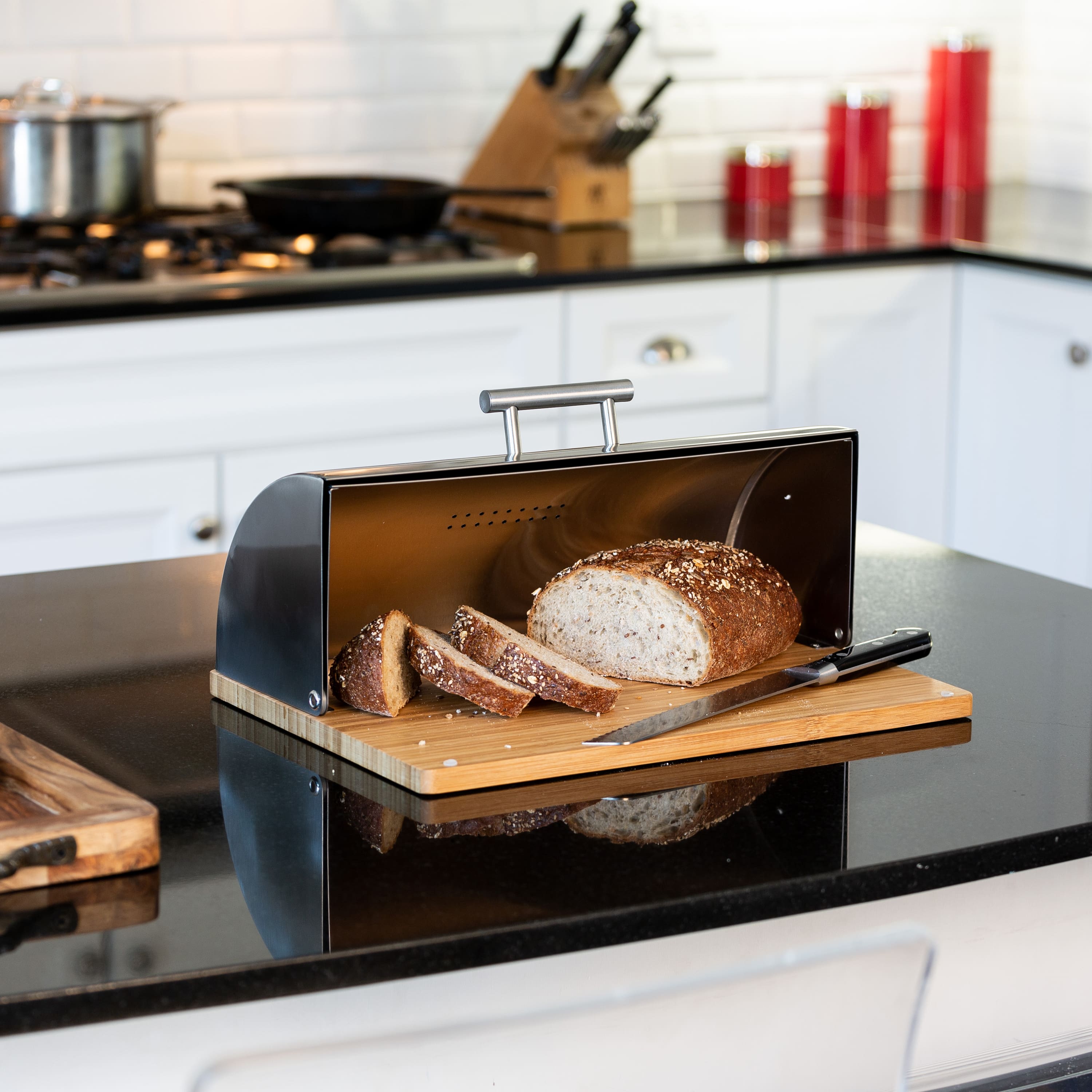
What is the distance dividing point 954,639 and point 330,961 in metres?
0.69

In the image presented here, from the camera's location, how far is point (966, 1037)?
1116mm

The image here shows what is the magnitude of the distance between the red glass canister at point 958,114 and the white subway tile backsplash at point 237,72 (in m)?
1.41

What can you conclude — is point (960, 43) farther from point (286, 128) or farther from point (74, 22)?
point (74, 22)

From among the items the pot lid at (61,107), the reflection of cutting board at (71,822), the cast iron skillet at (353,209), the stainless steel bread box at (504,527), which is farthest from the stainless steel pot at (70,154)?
the reflection of cutting board at (71,822)

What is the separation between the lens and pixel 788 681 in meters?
1.20

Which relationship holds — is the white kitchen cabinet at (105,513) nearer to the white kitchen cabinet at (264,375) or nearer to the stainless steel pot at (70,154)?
the white kitchen cabinet at (264,375)

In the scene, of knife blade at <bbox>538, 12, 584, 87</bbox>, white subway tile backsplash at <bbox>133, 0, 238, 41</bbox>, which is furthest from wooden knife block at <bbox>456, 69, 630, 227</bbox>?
white subway tile backsplash at <bbox>133, 0, 238, 41</bbox>

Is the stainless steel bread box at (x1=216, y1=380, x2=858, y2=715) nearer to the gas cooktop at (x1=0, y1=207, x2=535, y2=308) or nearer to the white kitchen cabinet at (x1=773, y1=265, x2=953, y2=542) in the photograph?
the gas cooktop at (x1=0, y1=207, x2=535, y2=308)

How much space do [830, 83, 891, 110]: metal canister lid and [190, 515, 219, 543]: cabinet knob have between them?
1.71m

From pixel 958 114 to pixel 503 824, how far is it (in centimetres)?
302

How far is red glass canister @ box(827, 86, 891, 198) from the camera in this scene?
3531mm

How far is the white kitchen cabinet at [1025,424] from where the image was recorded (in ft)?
9.47

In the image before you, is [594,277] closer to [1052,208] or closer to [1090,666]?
[1052,208]

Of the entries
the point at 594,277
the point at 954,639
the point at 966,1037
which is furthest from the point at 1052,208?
the point at 966,1037
